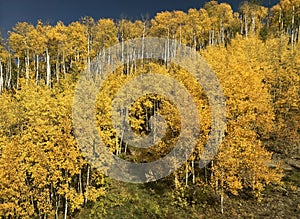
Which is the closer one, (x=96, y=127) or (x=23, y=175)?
(x=23, y=175)

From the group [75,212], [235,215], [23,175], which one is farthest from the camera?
[75,212]

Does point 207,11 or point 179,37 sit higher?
point 207,11

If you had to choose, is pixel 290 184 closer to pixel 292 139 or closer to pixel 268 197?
pixel 268 197

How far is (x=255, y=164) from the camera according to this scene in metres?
24.2

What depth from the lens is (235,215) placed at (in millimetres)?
24125

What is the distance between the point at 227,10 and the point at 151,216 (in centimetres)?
7185

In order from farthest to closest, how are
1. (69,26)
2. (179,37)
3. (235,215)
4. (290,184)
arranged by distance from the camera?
(179,37)
(69,26)
(290,184)
(235,215)

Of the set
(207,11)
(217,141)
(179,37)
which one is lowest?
(217,141)

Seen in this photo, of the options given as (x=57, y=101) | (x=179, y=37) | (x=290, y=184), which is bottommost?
(x=290, y=184)

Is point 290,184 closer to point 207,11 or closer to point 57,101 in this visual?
point 57,101

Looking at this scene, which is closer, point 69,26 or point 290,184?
point 290,184

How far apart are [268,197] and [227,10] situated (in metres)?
67.8

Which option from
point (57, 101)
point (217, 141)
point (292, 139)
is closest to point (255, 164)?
point (217, 141)

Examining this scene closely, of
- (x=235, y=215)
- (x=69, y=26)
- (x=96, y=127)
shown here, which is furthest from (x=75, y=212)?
(x=69, y=26)
